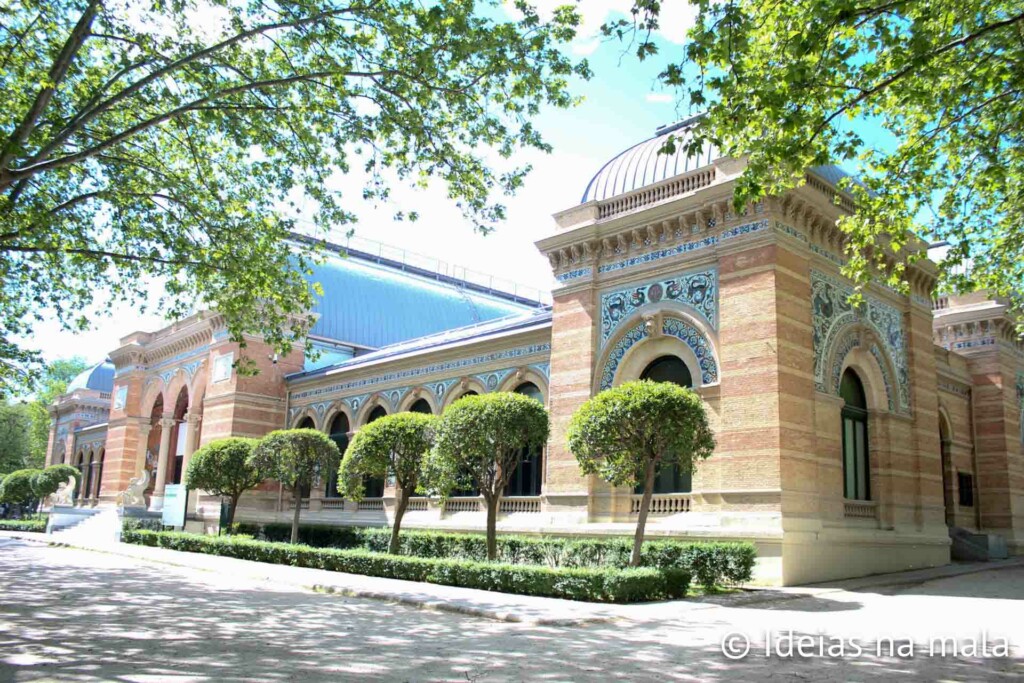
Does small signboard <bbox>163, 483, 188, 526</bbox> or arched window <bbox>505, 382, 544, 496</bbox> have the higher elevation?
arched window <bbox>505, 382, 544, 496</bbox>

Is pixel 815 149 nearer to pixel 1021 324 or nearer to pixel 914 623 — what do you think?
pixel 914 623

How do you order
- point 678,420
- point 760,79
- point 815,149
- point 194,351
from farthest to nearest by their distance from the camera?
point 194,351 < point 678,420 < point 815,149 < point 760,79

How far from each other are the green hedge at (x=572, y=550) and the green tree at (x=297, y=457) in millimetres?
1842

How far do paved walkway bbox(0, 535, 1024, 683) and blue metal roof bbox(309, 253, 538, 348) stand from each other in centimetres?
2301

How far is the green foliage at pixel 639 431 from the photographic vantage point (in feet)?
48.3

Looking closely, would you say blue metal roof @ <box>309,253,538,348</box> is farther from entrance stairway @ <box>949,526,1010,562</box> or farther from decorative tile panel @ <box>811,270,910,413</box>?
entrance stairway @ <box>949,526,1010,562</box>

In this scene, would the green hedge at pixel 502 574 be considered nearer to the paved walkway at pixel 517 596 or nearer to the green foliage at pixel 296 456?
the paved walkway at pixel 517 596

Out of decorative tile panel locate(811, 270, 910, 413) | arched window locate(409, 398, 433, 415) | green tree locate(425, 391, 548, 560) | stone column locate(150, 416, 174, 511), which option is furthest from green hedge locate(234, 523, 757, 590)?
stone column locate(150, 416, 174, 511)

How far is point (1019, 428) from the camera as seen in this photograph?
88.1 ft

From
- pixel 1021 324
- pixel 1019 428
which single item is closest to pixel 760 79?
pixel 1021 324

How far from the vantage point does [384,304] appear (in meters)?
40.7

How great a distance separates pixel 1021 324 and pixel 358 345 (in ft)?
88.1

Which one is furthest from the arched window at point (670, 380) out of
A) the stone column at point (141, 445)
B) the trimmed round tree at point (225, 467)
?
the stone column at point (141, 445)

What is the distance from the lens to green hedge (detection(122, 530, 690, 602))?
1341 centimetres
